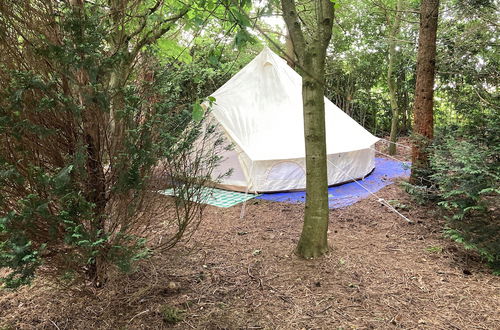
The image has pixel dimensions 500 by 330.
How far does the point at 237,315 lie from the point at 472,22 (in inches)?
276

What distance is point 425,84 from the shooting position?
4.73 m

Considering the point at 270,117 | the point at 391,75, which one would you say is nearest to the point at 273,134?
the point at 270,117

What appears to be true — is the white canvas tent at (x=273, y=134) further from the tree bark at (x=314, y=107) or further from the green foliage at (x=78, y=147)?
the green foliage at (x=78, y=147)

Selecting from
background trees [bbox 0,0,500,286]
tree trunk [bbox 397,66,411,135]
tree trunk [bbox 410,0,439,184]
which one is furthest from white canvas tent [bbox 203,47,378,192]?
tree trunk [bbox 397,66,411,135]

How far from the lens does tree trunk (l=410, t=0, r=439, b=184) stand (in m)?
4.60

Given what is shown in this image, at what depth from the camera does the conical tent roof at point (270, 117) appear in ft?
19.2

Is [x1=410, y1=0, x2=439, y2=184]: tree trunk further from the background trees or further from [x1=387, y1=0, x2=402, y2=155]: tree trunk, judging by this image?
[x1=387, y1=0, x2=402, y2=155]: tree trunk

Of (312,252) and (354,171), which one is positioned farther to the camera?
(354,171)

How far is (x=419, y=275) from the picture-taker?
2748 millimetres

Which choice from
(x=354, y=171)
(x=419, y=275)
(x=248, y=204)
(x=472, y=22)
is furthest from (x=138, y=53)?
(x=472, y=22)

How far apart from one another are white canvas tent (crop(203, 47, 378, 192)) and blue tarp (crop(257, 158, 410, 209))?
0.18 meters

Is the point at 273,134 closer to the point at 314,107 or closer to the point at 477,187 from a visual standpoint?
the point at 314,107

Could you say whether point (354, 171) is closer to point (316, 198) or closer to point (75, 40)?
point (316, 198)

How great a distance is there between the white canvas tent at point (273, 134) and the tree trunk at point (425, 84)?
156 centimetres
